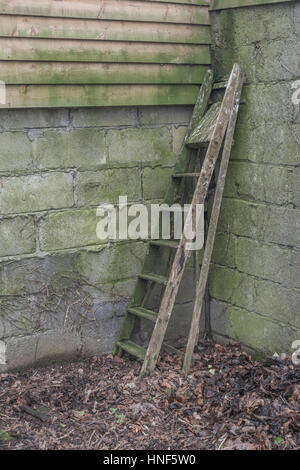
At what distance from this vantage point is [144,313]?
203 inches

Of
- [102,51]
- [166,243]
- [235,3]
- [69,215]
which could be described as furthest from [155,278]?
[235,3]

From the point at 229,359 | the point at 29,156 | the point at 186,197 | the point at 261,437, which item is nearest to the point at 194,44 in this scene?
the point at 186,197

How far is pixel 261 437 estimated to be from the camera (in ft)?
12.6

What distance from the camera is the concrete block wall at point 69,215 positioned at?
4793mm

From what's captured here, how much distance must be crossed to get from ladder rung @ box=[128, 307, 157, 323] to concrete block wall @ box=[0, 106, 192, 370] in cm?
15

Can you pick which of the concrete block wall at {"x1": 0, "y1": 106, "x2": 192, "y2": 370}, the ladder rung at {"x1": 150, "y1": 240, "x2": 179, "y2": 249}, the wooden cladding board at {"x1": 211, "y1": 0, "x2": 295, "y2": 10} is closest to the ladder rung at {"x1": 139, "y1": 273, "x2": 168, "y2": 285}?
the concrete block wall at {"x1": 0, "y1": 106, "x2": 192, "y2": 370}

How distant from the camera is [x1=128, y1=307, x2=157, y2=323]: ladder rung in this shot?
5027 millimetres

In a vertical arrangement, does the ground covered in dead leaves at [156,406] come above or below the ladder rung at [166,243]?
below

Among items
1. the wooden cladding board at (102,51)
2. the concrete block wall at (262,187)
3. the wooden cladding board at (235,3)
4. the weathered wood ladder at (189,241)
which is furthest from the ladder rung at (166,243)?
the wooden cladding board at (235,3)

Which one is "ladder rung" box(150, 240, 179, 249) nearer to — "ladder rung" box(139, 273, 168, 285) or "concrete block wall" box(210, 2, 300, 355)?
"ladder rung" box(139, 273, 168, 285)

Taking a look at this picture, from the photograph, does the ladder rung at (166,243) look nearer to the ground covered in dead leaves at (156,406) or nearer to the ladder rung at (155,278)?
the ladder rung at (155,278)

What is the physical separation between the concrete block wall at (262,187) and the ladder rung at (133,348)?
914mm

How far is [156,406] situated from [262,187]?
197cm

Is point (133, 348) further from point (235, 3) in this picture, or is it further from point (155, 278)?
point (235, 3)
